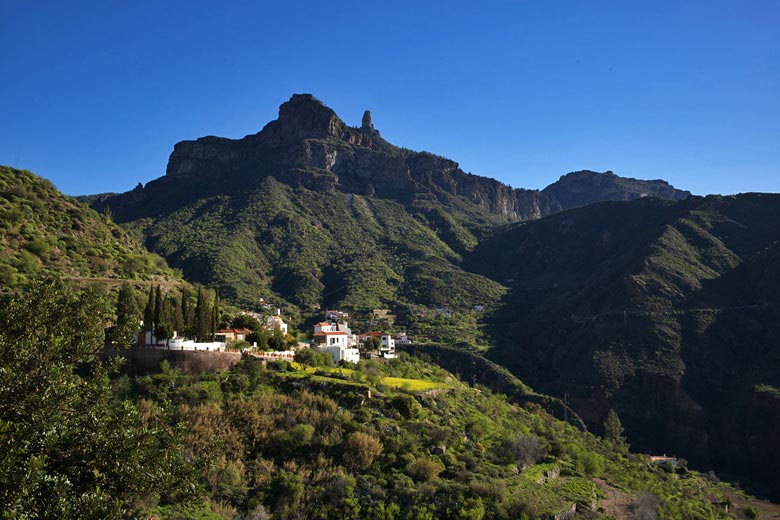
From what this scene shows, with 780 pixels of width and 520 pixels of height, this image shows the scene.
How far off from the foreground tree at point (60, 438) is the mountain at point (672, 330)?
6540 centimetres

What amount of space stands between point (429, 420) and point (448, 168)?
146 meters

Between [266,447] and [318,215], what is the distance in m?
108

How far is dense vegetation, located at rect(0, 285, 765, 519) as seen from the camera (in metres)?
10.8

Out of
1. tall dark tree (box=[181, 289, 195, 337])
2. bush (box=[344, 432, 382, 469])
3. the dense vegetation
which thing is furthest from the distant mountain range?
tall dark tree (box=[181, 289, 195, 337])

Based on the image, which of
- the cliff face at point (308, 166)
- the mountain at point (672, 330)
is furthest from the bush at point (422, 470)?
the cliff face at point (308, 166)

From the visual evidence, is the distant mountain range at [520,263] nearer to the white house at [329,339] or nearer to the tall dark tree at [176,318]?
the white house at [329,339]

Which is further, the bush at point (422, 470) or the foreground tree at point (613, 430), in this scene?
→ the foreground tree at point (613, 430)

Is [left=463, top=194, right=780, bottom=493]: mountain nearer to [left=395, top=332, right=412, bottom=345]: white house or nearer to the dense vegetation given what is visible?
[left=395, top=332, right=412, bottom=345]: white house

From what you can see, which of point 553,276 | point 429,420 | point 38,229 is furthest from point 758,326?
point 38,229

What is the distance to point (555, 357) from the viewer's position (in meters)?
84.6

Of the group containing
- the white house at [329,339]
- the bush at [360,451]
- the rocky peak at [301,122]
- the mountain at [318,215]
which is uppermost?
the rocky peak at [301,122]

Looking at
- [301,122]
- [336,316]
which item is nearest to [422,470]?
[336,316]

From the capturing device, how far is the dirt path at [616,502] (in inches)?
1323

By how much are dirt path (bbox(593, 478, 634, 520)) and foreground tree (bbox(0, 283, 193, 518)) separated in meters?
29.0
